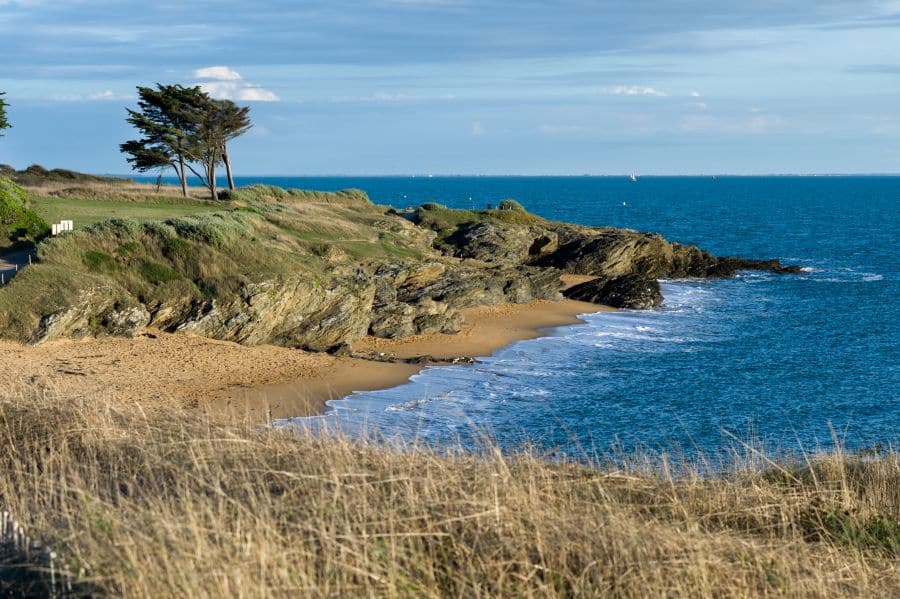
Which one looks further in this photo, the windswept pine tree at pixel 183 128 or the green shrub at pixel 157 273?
the windswept pine tree at pixel 183 128

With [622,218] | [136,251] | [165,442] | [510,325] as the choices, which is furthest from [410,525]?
[622,218]

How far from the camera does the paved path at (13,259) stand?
29.9 meters

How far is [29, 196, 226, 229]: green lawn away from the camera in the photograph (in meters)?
40.2

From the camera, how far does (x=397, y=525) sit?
24.6 ft

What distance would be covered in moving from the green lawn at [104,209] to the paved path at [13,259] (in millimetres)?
2329

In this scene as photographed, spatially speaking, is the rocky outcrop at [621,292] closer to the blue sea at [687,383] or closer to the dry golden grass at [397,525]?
the blue sea at [687,383]

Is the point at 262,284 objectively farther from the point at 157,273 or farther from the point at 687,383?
the point at 687,383

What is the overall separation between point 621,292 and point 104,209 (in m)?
26.3

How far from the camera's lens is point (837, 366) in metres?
31.4

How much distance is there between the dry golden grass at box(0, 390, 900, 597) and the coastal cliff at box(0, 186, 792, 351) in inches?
719

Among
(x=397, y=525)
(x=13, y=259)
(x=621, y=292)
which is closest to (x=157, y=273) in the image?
(x=13, y=259)

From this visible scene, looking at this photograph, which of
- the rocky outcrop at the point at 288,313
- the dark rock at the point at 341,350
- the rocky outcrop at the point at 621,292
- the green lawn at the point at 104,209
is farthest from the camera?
the rocky outcrop at the point at 621,292

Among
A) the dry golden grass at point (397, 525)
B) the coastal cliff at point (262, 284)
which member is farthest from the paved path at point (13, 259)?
the dry golden grass at point (397, 525)

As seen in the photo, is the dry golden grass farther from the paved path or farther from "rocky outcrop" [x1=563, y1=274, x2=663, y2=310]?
"rocky outcrop" [x1=563, y1=274, x2=663, y2=310]
